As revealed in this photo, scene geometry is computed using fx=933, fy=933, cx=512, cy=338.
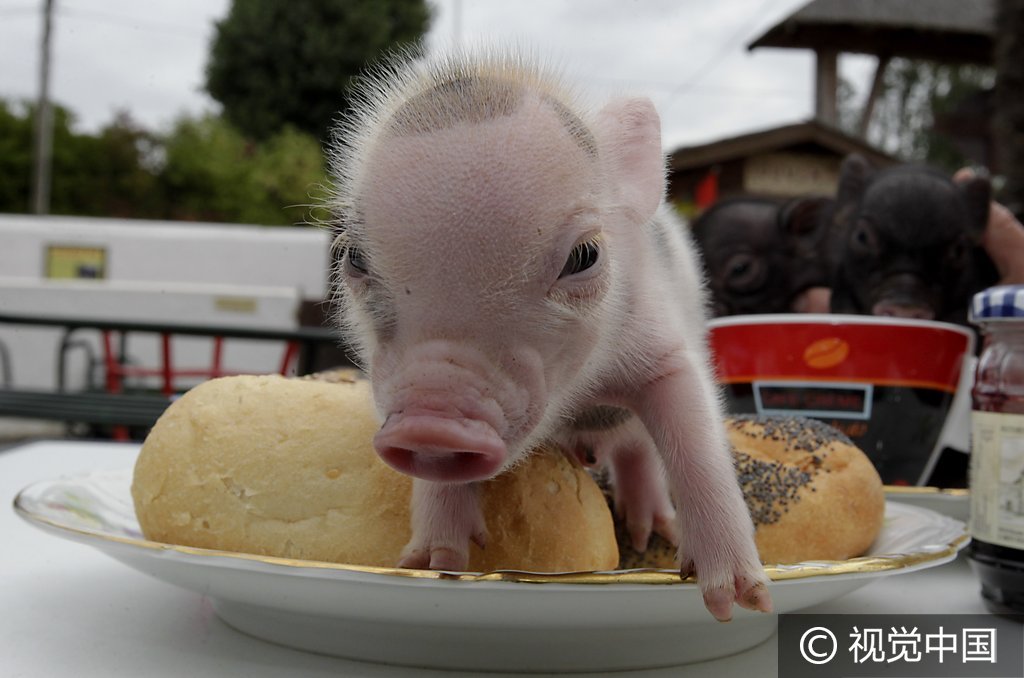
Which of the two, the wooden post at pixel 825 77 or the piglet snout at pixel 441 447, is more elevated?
the wooden post at pixel 825 77

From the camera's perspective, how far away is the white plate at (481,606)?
0.56 metres

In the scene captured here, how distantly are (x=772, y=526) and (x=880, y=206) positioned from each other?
1021mm

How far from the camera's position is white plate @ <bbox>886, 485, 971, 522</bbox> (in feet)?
3.19

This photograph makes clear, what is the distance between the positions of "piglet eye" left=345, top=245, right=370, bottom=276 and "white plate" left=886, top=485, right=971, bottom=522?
25.9 inches

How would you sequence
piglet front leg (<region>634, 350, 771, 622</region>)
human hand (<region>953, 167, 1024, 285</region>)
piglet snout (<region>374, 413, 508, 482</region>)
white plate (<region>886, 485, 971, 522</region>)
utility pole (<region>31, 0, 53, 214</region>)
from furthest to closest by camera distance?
utility pole (<region>31, 0, 53, 214</region>), human hand (<region>953, 167, 1024, 285</region>), white plate (<region>886, 485, 971, 522</region>), piglet front leg (<region>634, 350, 771, 622</region>), piglet snout (<region>374, 413, 508, 482</region>)

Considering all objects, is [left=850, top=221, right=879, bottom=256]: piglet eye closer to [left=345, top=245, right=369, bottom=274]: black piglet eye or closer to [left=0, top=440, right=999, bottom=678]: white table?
[left=0, top=440, right=999, bottom=678]: white table

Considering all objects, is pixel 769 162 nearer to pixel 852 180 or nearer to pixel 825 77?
pixel 825 77

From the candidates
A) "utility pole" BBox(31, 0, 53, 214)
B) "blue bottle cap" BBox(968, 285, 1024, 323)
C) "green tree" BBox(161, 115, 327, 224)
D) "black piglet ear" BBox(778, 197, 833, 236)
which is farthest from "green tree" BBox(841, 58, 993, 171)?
"blue bottle cap" BBox(968, 285, 1024, 323)

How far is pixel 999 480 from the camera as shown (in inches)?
30.5

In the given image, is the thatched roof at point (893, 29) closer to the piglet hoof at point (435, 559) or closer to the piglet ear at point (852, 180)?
the piglet ear at point (852, 180)

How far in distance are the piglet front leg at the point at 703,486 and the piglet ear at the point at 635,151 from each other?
0.12 metres

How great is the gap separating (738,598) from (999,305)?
→ 384 millimetres

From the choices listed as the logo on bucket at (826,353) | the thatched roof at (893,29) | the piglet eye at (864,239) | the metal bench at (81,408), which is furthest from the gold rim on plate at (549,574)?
the thatched roof at (893,29)

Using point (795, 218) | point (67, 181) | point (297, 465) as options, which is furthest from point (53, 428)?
point (67, 181)
